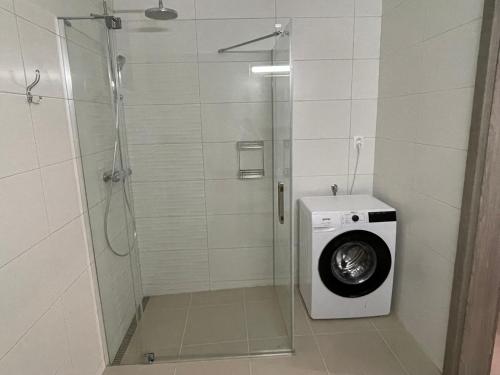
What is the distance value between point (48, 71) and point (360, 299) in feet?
7.41

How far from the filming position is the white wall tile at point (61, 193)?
139 centimetres

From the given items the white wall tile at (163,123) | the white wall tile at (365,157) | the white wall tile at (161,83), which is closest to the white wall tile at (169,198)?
the white wall tile at (163,123)

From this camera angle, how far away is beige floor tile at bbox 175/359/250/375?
6.02 ft

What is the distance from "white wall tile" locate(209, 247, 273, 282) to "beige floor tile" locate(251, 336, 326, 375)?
674 mm

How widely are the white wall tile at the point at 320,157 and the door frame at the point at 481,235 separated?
106cm

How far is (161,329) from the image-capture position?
2.18m

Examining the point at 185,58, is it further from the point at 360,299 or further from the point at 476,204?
the point at 360,299

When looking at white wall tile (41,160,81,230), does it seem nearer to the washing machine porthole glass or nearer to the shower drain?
the shower drain

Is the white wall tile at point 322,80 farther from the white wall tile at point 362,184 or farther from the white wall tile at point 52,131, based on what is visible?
the white wall tile at point 52,131

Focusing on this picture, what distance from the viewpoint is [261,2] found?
7.41ft

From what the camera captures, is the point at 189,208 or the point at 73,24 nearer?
the point at 73,24

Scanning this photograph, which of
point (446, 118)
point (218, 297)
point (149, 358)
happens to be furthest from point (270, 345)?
point (446, 118)

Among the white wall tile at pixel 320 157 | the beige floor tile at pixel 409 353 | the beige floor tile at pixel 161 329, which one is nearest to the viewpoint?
the beige floor tile at pixel 409 353

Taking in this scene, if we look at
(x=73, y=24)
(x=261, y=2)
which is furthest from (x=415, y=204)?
(x=73, y=24)
